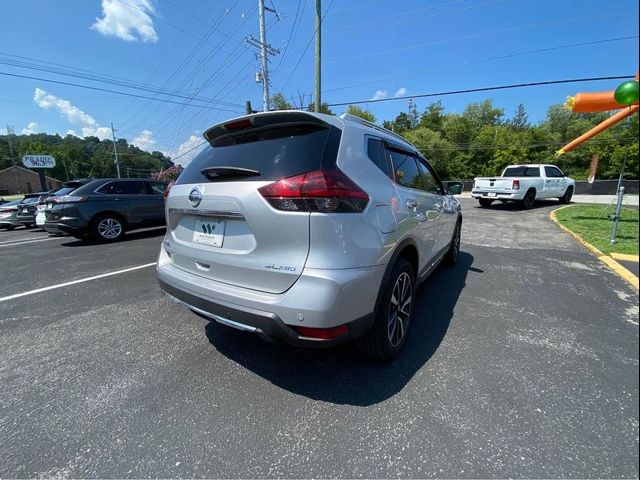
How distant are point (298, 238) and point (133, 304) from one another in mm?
2937

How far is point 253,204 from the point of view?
77.3 inches

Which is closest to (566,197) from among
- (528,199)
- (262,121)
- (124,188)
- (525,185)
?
(528,199)

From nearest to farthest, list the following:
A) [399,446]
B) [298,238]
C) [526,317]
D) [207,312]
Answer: [399,446] → [298,238] → [207,312] → [526,317]

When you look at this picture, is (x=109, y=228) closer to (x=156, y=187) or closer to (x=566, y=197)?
(x=156, y=187)

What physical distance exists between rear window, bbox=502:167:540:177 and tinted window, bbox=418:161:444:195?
1180 cm

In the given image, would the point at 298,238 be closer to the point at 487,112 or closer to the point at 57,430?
the point at 57,430

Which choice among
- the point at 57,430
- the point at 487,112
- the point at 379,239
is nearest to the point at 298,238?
the point at 379,239

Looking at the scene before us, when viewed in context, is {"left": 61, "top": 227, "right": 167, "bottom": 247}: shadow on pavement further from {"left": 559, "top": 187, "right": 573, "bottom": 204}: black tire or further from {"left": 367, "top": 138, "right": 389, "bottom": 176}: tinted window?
{"left": 559, "top": 187, "right": 573, "bottom": 204}: black tire

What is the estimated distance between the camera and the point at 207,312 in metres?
2.20

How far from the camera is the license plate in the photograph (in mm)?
2203

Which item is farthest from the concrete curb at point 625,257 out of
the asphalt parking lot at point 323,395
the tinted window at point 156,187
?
the tinted window at point 156,187

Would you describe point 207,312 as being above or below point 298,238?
below

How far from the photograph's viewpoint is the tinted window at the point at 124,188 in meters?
7.95

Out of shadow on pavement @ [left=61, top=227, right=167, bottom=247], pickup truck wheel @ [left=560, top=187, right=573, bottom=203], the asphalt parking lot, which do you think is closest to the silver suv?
the asphalt parking lot
